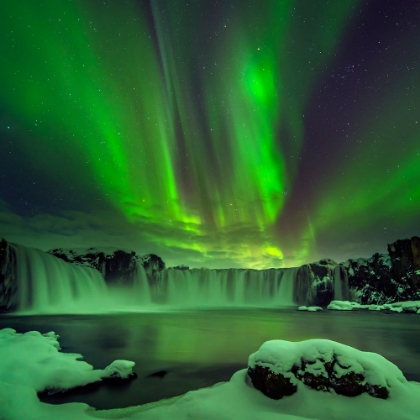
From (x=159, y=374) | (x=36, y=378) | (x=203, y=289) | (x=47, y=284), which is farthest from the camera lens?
(x=203, y=289)

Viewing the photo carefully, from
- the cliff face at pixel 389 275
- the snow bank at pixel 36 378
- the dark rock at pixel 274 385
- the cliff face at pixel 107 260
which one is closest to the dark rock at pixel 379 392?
the dark rock at pixel 274 385

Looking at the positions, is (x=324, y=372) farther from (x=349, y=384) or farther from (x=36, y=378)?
(x=36, y=378)

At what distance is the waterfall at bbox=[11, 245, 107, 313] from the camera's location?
41856 mm

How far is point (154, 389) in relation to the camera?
8820 millimetres

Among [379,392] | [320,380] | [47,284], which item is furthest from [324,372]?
[47,284]

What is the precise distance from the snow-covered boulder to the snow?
0.08 feet

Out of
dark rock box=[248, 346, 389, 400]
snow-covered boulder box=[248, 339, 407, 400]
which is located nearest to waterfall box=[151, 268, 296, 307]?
snow-covered boulder box=[248, 339, 407, 400]

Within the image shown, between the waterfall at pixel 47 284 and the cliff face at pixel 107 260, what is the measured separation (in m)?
30.9

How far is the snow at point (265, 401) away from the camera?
6.09 m

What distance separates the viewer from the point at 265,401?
657cm

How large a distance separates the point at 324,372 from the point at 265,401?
159 cm

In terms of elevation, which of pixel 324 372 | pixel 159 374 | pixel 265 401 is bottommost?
pixel 159 374

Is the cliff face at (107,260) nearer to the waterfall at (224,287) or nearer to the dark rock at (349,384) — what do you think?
the waterfall at (224,287)

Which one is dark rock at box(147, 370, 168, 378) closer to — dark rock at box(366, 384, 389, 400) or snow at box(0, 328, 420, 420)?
snow at box(0, 328, 420, 420)
